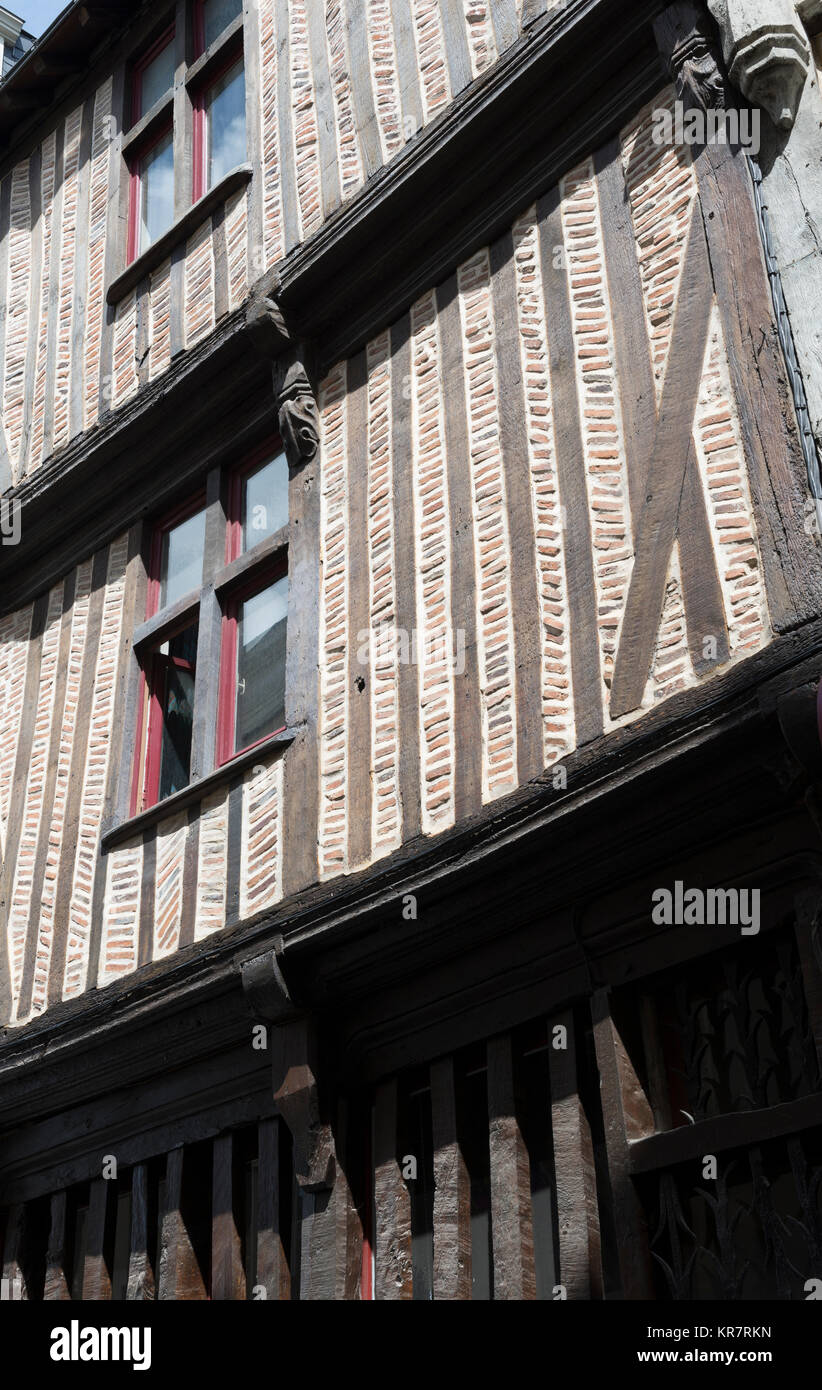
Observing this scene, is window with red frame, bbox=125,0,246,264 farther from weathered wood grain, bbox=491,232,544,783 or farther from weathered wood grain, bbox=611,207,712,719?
weathered wood grain, bbox=611,207,712,719

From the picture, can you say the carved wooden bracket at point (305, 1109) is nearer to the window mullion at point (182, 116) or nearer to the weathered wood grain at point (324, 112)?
the weathered wood grain at point (324, 112)

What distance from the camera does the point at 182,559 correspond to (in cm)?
705

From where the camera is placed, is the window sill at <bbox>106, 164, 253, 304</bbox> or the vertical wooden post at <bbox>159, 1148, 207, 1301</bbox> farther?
the window sill at <bbox>106, 164, 253, 304</bbox>

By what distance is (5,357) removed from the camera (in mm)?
8617

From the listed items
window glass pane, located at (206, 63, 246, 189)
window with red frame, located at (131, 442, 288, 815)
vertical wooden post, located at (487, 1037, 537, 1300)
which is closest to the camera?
vertical wooden post, located at (487, 1037, 537, 1300)

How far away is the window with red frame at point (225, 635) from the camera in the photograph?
6.33 meters

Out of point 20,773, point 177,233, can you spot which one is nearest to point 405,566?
point 20,773

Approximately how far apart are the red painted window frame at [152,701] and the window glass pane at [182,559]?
0.03 metres

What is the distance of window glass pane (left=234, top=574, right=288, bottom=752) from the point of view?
6.21 m

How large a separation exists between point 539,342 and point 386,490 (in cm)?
82

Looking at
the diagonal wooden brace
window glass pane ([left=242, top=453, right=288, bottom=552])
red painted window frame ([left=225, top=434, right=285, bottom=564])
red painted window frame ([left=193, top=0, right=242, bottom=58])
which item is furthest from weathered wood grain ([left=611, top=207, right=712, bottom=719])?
red painted window frame ([left=193, top=0, right=242, bottom=58])

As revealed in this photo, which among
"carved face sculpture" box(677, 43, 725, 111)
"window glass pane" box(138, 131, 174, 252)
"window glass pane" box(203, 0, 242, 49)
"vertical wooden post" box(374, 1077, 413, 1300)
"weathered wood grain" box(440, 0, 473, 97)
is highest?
"window glass pane" box(203, 0, 242, 49)

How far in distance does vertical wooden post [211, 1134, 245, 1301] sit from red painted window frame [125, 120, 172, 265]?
4679 mm

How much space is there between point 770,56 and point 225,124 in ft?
12.2
